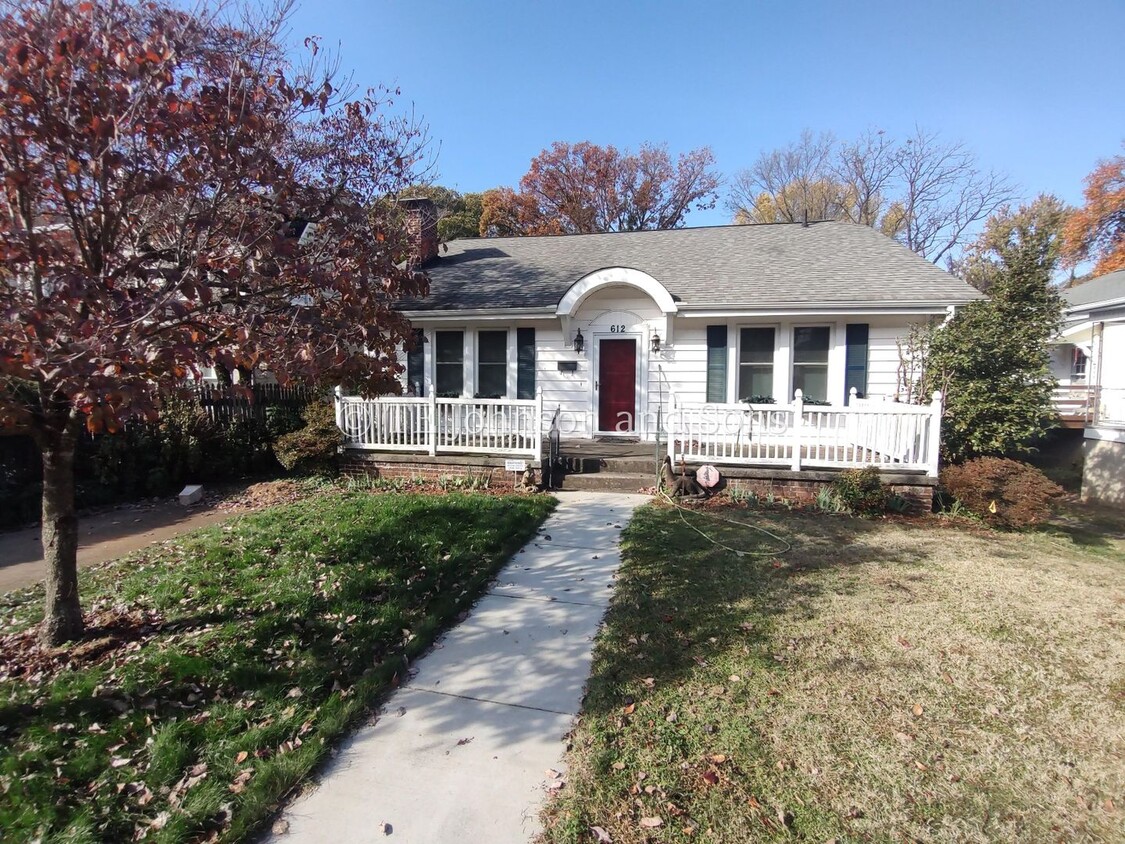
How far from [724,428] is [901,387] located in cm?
362

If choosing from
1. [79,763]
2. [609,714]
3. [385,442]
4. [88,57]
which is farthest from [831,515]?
[88,57]

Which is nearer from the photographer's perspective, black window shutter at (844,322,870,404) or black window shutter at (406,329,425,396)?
black window shutter at (844,322,870,404)

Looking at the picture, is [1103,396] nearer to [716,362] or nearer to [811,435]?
[811,435]

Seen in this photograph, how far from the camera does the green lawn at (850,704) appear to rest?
247 cm

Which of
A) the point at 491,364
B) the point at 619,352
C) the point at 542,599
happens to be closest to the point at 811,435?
the point at 619,352

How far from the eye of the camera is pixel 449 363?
11.7m

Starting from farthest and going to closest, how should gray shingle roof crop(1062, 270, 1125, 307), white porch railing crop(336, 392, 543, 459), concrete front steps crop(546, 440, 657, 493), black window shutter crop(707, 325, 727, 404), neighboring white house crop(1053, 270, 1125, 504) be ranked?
gray shingle roof crop(1062, 270, 1125, 307) < black window shutter crop(707, 325, 727, 404) < neighboring white house crop(1053, 270, 1125, 504) < white porch railing crop(336, 392, 543, 459) < concrete front steps crop(546, 440, 657, 493)

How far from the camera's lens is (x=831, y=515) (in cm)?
755

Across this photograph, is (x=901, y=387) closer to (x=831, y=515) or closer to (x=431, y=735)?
(x=831, y=515)

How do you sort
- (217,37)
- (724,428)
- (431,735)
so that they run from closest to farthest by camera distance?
(431,735), (217,37), (724,428)

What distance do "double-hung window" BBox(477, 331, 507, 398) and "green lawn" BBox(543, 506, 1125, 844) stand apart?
254 inches

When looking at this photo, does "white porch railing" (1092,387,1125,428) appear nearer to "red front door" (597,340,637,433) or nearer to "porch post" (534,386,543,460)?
"red front door" (597,340,637,433)

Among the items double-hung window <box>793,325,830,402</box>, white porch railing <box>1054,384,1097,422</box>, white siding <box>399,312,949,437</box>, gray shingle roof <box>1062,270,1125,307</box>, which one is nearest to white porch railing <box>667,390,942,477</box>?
double-hung window <box>793,325,830,402</box>

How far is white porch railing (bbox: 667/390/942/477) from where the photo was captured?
303 inches
